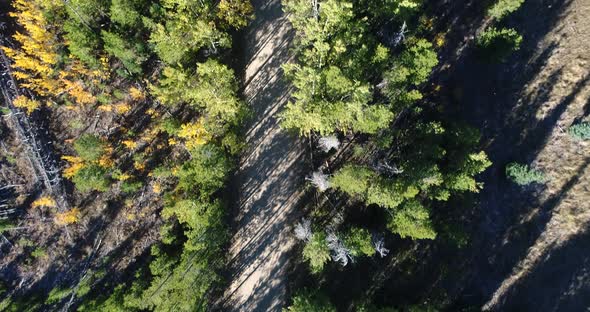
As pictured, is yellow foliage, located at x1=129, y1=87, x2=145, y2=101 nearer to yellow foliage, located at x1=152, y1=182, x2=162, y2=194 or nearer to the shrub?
yellow foliage, located at x1=152, y1=182, x2=162, y2=194

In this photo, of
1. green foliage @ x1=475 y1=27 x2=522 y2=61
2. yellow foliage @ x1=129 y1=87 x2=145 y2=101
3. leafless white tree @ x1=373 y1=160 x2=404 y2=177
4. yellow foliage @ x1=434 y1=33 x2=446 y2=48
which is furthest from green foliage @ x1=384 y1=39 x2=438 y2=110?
yellow foliage @ x1=129 y1=87 x2=145 y2=101

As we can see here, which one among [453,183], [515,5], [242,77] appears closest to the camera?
[453,183]

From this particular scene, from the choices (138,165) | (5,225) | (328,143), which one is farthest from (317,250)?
(5,225)

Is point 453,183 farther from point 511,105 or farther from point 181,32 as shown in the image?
point 181,32

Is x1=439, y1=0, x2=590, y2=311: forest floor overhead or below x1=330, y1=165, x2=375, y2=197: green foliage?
overhead

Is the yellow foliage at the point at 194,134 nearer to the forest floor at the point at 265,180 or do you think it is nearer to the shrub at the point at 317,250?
the forest floor at the point at 265,180

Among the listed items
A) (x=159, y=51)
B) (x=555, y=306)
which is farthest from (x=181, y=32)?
(x=555, y=306)
